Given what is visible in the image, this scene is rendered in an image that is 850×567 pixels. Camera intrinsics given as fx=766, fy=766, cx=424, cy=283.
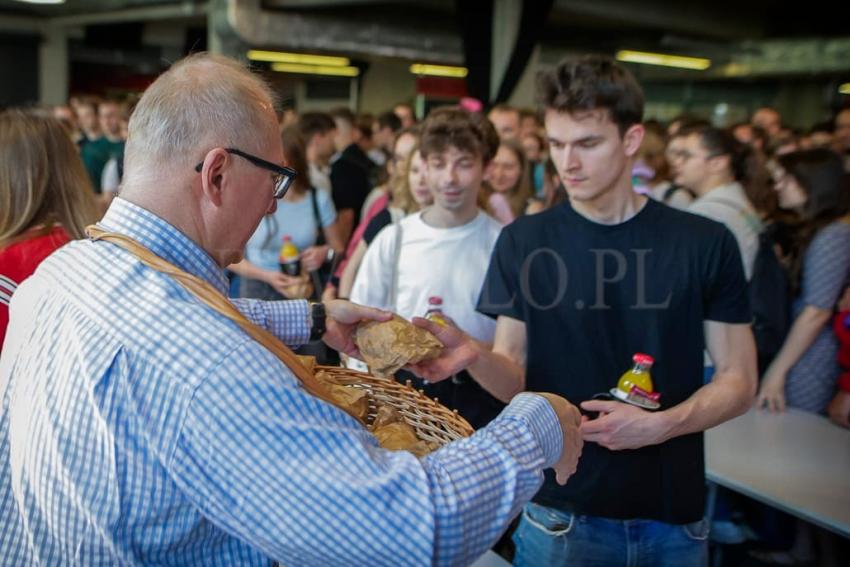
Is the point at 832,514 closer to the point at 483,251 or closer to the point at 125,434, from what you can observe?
the point at 483,251

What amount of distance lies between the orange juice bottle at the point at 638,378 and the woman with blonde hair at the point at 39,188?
1536 millimetres

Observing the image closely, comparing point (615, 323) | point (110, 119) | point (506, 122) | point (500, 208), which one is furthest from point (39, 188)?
point (110, 119)

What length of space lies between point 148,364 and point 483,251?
6.33 ft

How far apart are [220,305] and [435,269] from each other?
5.81 ft

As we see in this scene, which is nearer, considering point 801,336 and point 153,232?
point 153,232

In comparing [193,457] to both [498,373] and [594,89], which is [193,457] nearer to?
[498,373]

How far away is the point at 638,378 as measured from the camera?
1.71 metres

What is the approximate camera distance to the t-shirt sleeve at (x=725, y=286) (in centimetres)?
180

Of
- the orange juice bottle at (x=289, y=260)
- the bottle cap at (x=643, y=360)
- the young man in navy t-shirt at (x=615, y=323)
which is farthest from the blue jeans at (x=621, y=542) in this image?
the orange juice bottle at (x=289, y=260)

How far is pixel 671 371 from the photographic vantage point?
183 cm

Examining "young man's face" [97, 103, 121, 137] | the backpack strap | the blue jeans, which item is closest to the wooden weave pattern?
the blue jeans

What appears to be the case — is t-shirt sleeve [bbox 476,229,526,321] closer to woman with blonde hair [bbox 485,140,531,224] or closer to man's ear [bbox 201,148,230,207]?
man's ear [bbox 201,148,230,207]

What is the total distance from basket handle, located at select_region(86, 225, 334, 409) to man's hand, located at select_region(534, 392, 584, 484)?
382 millimetres

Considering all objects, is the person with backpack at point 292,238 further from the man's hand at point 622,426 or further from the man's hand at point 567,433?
the man's hand at point 567,433
